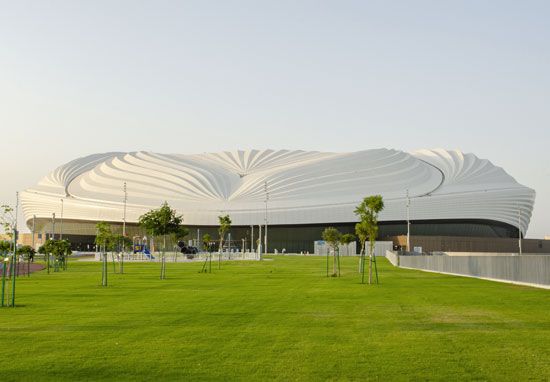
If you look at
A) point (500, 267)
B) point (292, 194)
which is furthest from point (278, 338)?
point (292, 194)

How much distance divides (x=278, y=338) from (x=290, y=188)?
11396 cm

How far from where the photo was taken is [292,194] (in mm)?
A: 126062

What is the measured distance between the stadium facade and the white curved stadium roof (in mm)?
192

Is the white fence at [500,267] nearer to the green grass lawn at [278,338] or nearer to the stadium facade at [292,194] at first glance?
the green grass lawn at [278,338]

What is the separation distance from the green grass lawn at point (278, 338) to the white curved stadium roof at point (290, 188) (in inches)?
3696

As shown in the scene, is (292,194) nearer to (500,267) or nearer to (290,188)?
(290,188)

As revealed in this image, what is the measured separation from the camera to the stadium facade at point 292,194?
115938 millimetres

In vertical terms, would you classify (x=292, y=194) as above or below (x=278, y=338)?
above

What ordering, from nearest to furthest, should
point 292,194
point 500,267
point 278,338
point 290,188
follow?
1. point 278,338
2. point 500,267
3. point 292,194
4. point 290,188

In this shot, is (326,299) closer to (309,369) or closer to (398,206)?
(309,369)

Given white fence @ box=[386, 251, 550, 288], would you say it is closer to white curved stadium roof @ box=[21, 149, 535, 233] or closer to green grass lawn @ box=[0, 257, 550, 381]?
green grass lawn @ box=[0, 257, 550, 381]

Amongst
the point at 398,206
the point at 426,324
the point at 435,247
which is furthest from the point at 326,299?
the point at 398,206

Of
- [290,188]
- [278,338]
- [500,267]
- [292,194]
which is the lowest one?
[278,338]

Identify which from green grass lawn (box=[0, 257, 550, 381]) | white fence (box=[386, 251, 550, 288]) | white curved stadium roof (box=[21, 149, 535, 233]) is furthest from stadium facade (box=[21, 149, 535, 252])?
green grass lawn (box=[0, 257, 550, 381])
